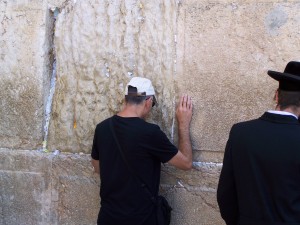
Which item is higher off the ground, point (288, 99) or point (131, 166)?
point (288, 99)

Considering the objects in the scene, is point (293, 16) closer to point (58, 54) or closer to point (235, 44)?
point (235, 44)

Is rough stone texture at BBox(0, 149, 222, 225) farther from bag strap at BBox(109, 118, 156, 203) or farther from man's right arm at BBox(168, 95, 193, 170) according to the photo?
bag strap at BBox(109, 118, 156, 203)

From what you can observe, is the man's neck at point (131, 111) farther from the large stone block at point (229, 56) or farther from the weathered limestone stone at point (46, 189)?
the weathered limestone stone at point (46, 189)

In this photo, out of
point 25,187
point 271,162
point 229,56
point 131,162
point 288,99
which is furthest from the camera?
point 25,187

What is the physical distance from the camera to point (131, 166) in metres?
3.06

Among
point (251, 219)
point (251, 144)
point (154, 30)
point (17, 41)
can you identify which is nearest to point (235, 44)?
point (154, 30)

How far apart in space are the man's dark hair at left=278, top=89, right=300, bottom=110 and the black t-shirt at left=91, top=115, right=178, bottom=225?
888 mm

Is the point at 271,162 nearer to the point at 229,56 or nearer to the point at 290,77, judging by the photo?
the point at 290,77

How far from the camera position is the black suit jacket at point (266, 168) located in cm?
237

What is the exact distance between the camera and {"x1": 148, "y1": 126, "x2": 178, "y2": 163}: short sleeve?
120 inches

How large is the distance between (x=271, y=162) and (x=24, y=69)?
2.42 m

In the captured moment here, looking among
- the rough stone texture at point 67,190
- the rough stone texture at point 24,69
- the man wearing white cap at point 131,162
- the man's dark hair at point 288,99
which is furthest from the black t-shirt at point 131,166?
the rough stone texture at point 24,69

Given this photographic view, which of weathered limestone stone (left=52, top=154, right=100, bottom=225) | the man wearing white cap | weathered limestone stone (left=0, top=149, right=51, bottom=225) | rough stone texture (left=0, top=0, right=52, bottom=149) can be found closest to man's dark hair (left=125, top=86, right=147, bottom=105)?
the man wearing white cap

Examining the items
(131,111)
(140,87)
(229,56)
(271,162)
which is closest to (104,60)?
(140,87)
